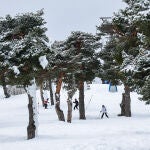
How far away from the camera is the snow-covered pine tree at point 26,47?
25.4m

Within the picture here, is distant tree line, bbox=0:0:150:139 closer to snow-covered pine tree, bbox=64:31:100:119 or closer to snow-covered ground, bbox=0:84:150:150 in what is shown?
snow-covered pine tree, bbox=64:31:100:119

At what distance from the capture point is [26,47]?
25625mm

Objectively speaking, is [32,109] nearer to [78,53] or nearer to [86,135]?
[86,135]

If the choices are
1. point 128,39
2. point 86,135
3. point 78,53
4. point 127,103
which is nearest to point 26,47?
point 86,135

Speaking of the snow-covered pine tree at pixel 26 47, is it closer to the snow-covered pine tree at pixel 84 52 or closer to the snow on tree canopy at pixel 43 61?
the snow on tree canopy at pixel 43 61

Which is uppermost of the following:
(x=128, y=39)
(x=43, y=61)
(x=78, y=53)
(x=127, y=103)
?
(x=78, y=53)

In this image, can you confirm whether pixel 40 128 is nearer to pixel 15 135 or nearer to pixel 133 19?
pixel 15 135

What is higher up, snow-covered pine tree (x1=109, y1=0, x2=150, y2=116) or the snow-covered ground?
snow-covered pine tree (x1=109, y1=0, x2=150, y2=116)

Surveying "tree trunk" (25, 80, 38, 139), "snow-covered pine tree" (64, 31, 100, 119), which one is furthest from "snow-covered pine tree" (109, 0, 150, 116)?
"snow-covered pine tree" (64, 31, 100, 119)

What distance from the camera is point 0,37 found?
26109mm

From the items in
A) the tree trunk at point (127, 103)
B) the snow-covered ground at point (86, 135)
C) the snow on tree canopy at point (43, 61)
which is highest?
the snow on tree canopy at point (43, 61)

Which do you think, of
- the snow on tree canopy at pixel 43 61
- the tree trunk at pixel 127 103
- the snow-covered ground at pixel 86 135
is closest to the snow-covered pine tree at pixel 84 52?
the tree trunk at pixel 127 103

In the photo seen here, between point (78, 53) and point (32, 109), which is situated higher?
point (78, 53)

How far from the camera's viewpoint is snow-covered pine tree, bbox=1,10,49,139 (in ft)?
83.4
